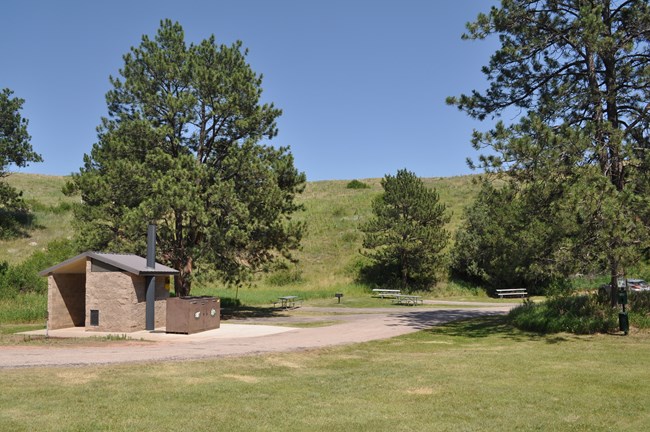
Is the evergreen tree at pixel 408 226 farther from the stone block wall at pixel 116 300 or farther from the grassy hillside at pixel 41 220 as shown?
the stone block wall at pixel 116 300

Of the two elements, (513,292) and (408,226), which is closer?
(408,226)

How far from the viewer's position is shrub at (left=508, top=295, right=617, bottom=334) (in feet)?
56.0

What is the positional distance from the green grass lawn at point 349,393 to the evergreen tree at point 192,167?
11.6m

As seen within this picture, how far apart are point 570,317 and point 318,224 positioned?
4404 cm

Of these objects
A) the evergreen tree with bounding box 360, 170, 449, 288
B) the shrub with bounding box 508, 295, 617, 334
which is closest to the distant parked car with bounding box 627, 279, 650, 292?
the evergreen tree with bounding box 360, 170, 449, 288

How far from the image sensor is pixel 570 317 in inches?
704

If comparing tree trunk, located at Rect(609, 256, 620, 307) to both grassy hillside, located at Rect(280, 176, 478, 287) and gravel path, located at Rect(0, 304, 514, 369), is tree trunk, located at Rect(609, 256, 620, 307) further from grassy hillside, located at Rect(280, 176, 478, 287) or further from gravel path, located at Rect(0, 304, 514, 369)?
grassy hillside, located at Rect(280, 176, 478, 287)

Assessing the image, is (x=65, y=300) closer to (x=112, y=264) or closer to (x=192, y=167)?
(x=112, y=264)

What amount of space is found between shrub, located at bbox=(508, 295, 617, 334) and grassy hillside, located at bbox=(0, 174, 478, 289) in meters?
12.3

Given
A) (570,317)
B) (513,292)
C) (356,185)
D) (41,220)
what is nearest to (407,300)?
(513,292)

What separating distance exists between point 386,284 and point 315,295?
830 centimetres

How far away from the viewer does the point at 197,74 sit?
80.9ft

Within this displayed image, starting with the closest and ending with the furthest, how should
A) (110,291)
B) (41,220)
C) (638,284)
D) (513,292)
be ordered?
(110,291), (638,284), (513,292), (41,220)

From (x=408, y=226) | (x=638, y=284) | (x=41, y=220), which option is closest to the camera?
(x=638, y=284)
